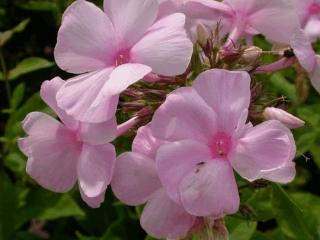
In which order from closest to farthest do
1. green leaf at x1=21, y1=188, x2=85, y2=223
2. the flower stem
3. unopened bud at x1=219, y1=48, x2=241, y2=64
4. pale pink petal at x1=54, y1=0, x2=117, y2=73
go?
pale pink petal at x1=54, y1=0, x2=117, y2=73, unopened bud at x1=219, y1=48, x2=241, y2=64, the flower stem, green leaf at x1=21, y1=188, x2=85, y2=223

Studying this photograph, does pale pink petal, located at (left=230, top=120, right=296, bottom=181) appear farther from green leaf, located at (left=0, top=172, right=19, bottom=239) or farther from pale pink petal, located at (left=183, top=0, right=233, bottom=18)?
green leaf, located at (left=0, top=172, right=19, bottom=239)

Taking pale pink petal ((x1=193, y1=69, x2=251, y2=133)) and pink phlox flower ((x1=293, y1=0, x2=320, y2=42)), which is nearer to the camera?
pale pink petal ((x1=193, y1=69, x2=251, y2=133))

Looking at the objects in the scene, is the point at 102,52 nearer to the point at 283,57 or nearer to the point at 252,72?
the point at 252,72

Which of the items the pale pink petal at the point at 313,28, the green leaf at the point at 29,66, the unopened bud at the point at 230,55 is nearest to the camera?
the unopened bud at the point at 230,55

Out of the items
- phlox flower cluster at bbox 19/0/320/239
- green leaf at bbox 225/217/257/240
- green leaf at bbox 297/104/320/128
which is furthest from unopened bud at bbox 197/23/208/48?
green leaf at bbox 297/104/320/128

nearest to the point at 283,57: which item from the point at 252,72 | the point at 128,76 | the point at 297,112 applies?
the point at 252,72

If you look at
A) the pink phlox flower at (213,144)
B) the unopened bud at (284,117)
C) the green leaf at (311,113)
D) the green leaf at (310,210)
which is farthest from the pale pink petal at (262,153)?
the green leaf at (311,113)

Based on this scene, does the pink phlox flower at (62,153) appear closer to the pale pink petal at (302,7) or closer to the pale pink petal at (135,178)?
the pale pink petal at (135,178)
